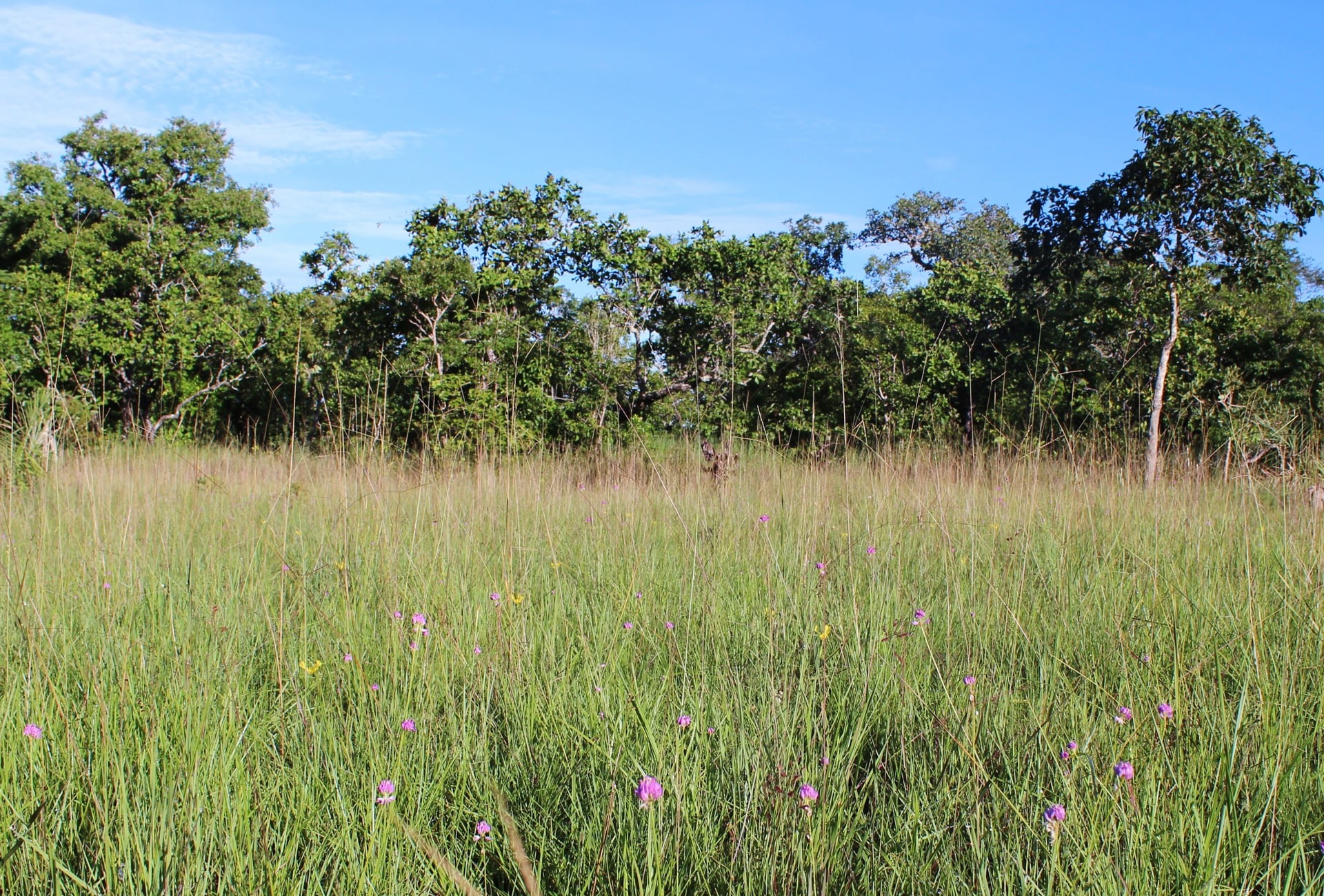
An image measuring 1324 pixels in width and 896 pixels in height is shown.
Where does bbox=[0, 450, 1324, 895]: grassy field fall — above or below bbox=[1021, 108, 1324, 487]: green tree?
below

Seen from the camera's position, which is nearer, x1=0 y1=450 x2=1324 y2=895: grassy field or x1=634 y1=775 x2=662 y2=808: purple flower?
x1=634 y1=775 x2=662 y2=808: purple flower

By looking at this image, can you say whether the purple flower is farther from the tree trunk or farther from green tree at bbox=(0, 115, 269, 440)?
green tree at bbox=(0, 115, 269, 440)

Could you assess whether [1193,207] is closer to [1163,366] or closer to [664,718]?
[1163,366]

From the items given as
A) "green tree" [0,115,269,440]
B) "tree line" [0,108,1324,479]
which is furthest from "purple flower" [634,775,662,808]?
"green tree" [0,115,269,440]

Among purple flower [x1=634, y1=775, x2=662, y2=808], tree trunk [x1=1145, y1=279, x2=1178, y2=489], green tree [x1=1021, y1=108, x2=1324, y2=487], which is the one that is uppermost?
green tree [x1=1021, y1=108, x2=1324, y2=487]

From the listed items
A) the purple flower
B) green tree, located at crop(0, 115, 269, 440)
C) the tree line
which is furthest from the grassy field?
green tree, located at crop(0, 115, 269, 440)

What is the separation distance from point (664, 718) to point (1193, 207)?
907cm

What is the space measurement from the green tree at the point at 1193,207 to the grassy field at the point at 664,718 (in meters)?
6.22

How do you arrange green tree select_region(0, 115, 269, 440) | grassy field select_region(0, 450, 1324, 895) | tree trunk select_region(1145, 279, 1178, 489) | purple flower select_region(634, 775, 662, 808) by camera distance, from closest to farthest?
purple flower select_region(634, 775, 662, 808) < grassy field select_region(0, 450, 1324, 895) < tree trunk select_region(1145, 279, 1178, 489) < green tree select_region(0, 115, 269, 440)

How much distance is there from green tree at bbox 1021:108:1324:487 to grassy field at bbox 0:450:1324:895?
622 centimetres

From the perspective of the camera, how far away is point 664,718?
1815 mm

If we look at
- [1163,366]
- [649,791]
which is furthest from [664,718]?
[1163,366]

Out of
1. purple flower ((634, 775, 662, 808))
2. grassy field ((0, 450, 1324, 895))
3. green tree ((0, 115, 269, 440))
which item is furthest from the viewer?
green tree ((0, 115, 269, 440))

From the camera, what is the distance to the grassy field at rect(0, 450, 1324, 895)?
51.7 inches
